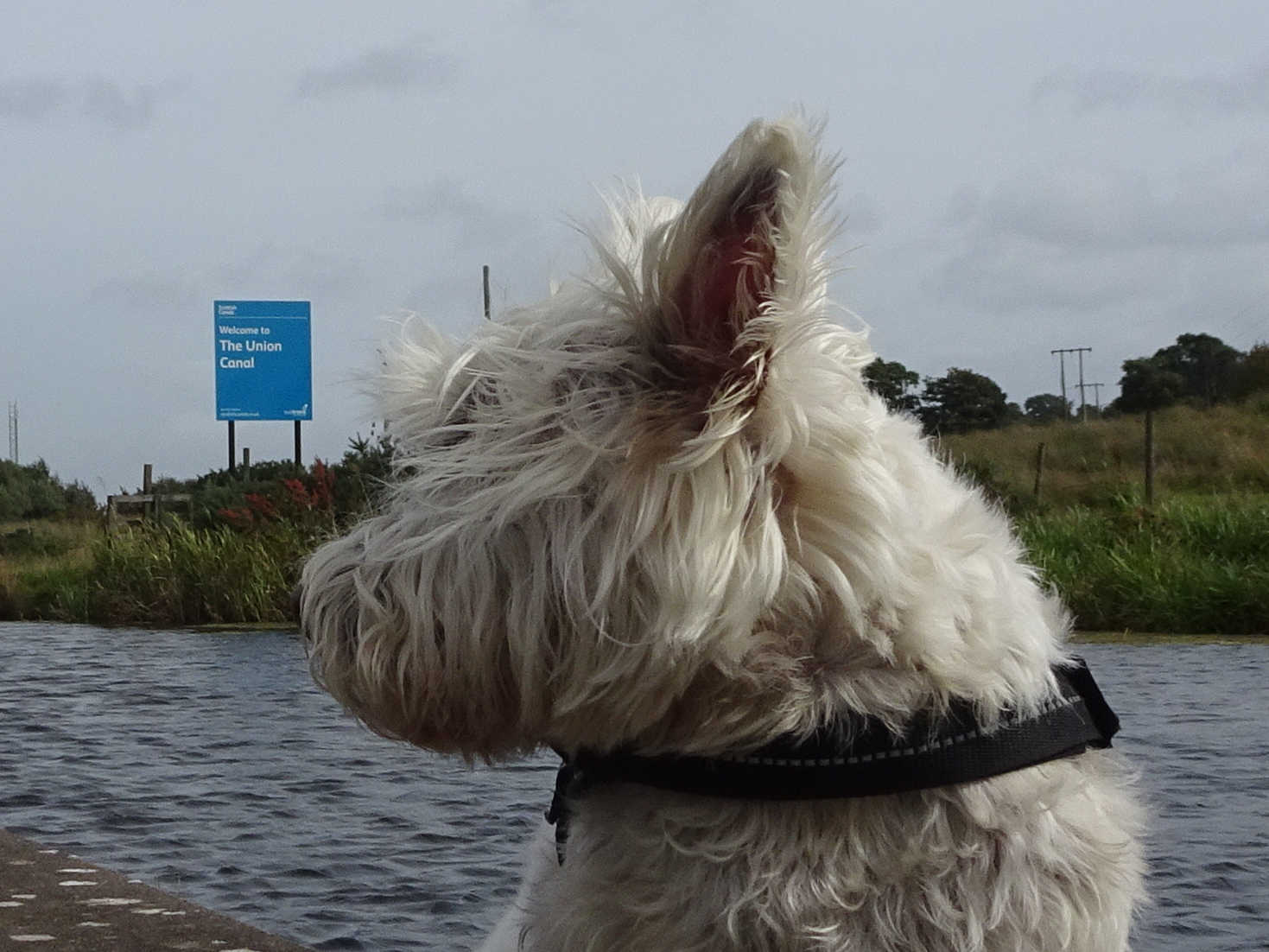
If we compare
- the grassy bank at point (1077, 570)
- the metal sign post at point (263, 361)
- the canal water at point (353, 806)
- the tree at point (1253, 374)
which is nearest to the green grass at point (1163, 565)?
the grassy bank at point (1077, 570)

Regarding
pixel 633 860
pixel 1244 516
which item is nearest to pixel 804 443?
pixel 633 860

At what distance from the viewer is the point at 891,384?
2.99 metres

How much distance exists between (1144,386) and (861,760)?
38131mm

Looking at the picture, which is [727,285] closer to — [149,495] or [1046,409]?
[149,495]

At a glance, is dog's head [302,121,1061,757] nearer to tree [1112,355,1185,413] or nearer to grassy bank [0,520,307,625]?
grassy bank [0,520,307,625]

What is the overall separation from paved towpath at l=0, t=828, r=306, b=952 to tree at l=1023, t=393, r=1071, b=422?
35630mm

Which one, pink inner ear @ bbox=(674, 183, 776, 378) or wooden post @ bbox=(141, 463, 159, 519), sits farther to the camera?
wooden post @ bbox=(141, 463, 159, 519)

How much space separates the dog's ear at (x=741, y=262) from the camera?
6.86 feet

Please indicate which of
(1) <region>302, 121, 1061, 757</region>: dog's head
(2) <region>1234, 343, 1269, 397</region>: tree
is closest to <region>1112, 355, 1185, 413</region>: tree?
(2) <region>1234, 343, 1269, 397</region>: tree

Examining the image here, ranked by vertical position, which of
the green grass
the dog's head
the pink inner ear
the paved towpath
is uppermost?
the pink inner ear

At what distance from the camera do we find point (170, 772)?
7621mm

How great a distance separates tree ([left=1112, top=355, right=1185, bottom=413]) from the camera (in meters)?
39.2

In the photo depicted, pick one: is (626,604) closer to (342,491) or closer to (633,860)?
(633,860)

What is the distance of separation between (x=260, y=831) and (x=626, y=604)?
4464 mm
